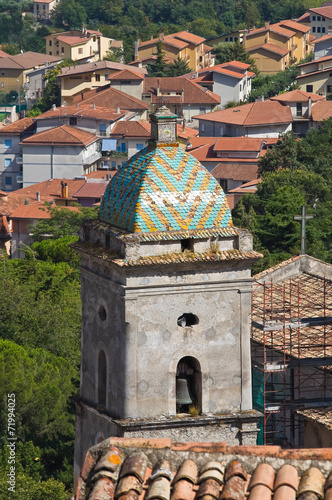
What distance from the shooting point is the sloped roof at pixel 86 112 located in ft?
381

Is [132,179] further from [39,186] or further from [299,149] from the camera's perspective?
[39,186]

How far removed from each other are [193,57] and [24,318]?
98.2 m

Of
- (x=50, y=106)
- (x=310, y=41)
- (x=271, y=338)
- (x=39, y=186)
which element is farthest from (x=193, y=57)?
(x=271, y=338)

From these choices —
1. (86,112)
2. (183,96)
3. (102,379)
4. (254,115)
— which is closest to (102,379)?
(102,379)

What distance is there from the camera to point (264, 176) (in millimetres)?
86812

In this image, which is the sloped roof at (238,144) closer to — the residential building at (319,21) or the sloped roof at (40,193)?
the sloped roof at (40,193)

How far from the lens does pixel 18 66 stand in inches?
6240

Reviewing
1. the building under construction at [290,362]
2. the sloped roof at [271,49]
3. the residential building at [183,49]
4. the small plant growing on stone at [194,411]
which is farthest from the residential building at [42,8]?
the small plant growing on stone at [194,411]

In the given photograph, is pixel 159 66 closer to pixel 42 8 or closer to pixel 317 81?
pixel 317 81

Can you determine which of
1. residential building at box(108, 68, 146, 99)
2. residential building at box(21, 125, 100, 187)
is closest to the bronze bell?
residential building at box(21, 125, 100, 187)

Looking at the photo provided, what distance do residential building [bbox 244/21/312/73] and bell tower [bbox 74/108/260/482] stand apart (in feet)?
394

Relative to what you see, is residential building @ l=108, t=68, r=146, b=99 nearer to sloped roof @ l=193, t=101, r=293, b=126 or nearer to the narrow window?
sloped roof @ l=193, t=101, r=293, b=126

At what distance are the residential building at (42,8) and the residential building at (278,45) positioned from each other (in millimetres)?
39941

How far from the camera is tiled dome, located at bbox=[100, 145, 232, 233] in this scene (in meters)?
28.3
